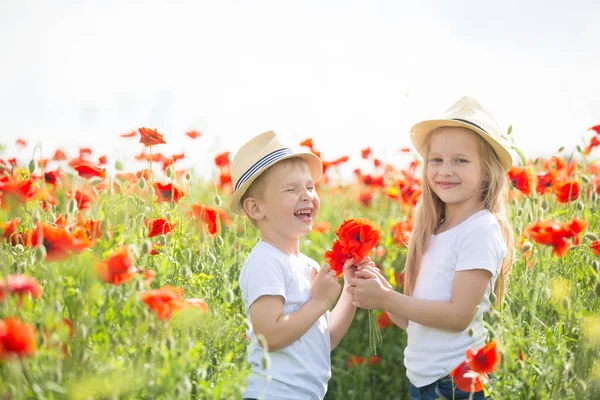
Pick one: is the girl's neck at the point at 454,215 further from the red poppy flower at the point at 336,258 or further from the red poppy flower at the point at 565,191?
the red poppy flower at the point at 565,191

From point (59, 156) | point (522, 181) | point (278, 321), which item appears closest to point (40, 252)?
point (278, 321)

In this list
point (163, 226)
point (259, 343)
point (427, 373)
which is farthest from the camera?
point (163, 226)

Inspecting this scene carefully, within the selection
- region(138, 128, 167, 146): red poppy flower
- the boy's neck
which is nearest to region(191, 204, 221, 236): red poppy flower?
region(138, 128, 167, 146): red poppy flower

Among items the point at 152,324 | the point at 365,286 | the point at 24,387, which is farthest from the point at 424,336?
the point at 24,387

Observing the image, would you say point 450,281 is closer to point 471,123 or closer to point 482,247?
point 482,247

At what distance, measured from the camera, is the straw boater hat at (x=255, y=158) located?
2.46 m

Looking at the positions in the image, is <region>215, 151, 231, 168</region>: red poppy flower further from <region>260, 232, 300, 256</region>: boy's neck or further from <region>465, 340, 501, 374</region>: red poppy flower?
<region>465, 340, 501, 374</region>: red poppy flower

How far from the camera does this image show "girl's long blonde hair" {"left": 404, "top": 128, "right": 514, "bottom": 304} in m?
2.54

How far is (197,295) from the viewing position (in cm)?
260

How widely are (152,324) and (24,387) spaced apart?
360mm

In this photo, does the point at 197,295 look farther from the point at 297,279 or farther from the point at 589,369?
the point at 589,369

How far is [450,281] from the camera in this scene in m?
2.45

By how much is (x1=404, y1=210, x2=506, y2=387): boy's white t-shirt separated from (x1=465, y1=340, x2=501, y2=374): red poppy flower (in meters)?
0.52

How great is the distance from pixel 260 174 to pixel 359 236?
1.51 feet
